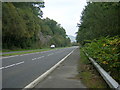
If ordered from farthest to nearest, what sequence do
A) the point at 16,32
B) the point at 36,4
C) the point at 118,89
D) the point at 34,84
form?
the point at 36,4 → the point at 16,32 → the point at 34,84 → the point at 118,89

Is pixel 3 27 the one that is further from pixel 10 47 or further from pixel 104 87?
pixel 104 87

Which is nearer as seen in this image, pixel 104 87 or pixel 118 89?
pixel 118 89

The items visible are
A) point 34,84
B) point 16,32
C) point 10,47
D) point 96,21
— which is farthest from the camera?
point 10,47

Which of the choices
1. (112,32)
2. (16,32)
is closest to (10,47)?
(16,32)

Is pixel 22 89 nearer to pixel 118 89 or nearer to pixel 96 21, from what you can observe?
pixel 118 89

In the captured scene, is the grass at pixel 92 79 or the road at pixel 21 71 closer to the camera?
the grass at pixel 92 79

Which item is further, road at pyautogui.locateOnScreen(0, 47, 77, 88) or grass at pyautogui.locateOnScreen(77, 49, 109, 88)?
road at pyautogui.locateOnScreen(0, 47, 77, 88)

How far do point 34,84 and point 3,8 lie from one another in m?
37.9

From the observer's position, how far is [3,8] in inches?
1635

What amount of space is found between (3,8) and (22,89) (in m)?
38.4

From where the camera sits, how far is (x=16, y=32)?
1806 inches

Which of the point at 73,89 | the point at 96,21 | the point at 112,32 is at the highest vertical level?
the point at 96,21

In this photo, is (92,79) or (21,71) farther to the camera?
(21,71)

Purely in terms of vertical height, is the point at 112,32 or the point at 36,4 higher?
the point at 36,4
